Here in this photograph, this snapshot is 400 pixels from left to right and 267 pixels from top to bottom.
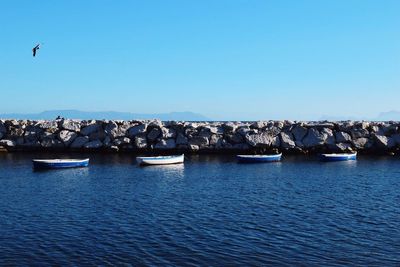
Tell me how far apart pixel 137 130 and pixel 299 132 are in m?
23.6

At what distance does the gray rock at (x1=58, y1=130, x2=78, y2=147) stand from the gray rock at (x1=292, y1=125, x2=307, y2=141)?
32305 mm

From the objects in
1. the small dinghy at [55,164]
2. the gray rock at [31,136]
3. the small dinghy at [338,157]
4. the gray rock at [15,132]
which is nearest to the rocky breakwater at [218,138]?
the gray rock at [31,136]

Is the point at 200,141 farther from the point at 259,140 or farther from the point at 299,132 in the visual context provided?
the point at 299,132

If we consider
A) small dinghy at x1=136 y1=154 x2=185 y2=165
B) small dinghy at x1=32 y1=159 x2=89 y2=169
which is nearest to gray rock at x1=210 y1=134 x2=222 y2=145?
small dinghy at x1=136 y1=154 x2=185 y2=165

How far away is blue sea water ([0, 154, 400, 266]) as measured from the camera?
984 inches

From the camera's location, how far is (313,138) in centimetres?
7306

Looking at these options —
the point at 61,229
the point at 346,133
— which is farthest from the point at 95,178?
the point at 346,133

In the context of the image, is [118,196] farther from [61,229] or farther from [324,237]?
[324,237]

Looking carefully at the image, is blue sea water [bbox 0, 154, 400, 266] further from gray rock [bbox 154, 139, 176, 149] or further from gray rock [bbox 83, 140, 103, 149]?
gray rock [bbox 83, 140, 103, 149]

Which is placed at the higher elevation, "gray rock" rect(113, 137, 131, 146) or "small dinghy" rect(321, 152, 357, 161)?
"gray rock" rect(113, 137, 131, 146)

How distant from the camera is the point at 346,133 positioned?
243 feet

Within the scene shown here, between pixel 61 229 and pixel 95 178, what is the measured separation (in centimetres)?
2212

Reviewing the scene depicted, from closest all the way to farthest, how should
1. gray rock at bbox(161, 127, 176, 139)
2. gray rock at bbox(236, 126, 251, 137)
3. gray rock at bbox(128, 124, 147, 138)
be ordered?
1. gray rock at bbox(161, 127, 176, 139)
2. gray rock at bbox(236, 126, 251, 137)
3. gray rock at bbox(128, 124, 147, 138)

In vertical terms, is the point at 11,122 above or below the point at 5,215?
above
